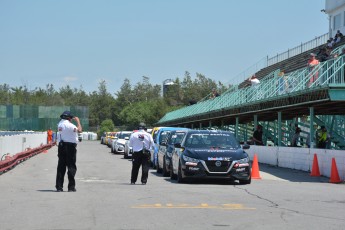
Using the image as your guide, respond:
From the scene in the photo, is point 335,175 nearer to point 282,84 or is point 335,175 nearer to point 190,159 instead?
point 190,159

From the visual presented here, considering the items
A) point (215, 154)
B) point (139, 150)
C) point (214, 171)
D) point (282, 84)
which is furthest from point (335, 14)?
point (139, 150)

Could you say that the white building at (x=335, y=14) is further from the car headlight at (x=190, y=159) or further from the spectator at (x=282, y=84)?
the car headlight at (x=190, y=159)

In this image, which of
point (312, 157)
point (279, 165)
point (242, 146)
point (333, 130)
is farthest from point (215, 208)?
point (333, 130)

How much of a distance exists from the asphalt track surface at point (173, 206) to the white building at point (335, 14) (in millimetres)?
34757

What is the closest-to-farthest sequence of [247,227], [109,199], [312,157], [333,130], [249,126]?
[247,227] → [109,199] → [312,157] → [333,130] → [249,126]

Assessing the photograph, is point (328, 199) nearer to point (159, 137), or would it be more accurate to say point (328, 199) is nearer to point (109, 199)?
point (109, 199)

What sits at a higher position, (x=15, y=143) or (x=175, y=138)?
(x=175, y=138)

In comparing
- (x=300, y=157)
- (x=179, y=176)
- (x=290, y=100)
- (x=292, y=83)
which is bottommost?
(x=179, y=176)

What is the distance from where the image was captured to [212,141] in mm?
20969

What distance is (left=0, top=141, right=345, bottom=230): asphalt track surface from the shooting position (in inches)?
432

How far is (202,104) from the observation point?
57.5 m

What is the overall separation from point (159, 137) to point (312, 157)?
6490 millimetres

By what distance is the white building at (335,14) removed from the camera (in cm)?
5284

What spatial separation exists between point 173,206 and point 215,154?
20.8ft
